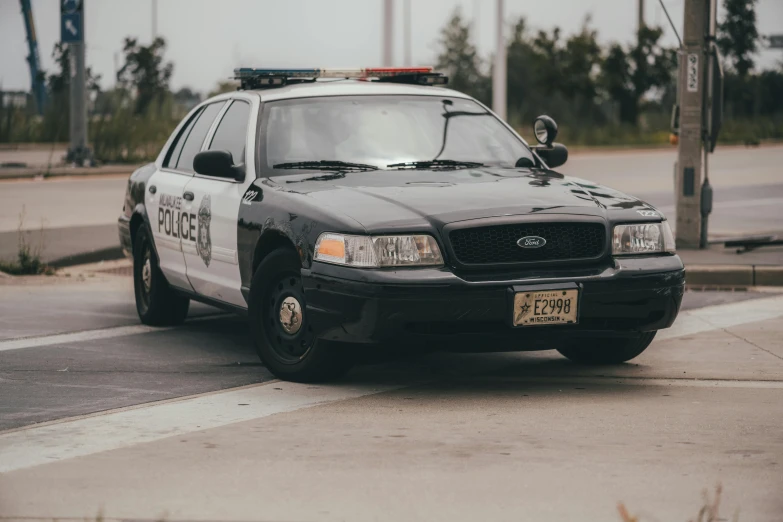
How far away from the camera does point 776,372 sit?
777 cm

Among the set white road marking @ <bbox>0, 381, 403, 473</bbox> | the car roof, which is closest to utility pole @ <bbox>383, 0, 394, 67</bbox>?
the car roof

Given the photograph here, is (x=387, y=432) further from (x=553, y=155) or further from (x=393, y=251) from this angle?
(x=553, y=155)

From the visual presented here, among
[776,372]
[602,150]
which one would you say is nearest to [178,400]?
[776,372]

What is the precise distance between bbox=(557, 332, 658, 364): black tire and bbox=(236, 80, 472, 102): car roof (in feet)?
5.90

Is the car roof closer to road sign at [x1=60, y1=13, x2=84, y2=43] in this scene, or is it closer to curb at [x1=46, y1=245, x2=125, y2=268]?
curb at [x1=46, y1=245, x2=125, y2=268]

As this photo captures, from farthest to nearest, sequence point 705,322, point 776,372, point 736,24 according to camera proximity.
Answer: point 736,24 → point 705,322 → point 776,372

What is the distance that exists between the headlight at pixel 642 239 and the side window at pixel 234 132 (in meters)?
2.25

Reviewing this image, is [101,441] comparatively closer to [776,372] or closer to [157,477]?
[157,477]

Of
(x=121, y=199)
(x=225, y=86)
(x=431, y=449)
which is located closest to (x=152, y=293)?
(x=431, y=449)

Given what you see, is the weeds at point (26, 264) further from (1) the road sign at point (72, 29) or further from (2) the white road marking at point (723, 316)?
(1) the road sign at point (72, 29)

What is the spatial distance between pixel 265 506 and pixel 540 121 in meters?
4.68

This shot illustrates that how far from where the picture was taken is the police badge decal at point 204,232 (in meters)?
8.36

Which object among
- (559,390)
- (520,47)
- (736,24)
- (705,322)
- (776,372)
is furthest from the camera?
(520,47)

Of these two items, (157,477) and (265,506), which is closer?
(265,506)
